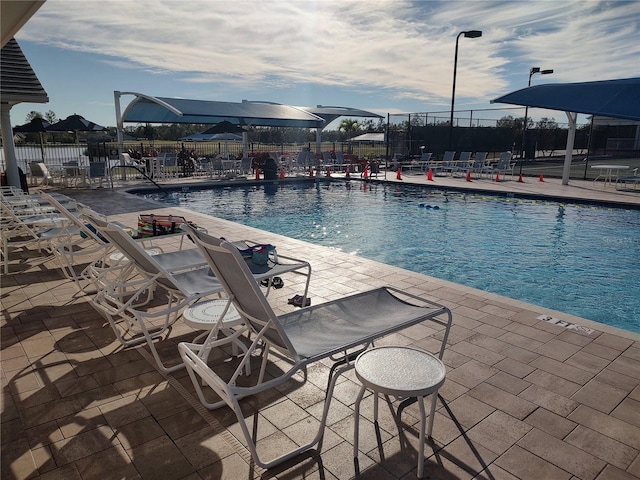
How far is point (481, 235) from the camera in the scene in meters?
9.23

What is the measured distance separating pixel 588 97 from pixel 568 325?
11.6 meters

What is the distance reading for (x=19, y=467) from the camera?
2.10 m

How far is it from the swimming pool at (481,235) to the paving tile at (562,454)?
140 inches

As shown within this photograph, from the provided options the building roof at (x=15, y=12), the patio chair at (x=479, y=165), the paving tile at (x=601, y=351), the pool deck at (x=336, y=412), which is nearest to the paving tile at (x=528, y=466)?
the pool deck at (x=336, y=412)

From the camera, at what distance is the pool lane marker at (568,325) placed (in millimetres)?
3707

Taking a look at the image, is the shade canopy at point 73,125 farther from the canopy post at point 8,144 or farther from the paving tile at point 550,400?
the paving tile at point 550,400

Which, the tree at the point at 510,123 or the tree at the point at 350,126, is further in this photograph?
the tree at the point at 350,126

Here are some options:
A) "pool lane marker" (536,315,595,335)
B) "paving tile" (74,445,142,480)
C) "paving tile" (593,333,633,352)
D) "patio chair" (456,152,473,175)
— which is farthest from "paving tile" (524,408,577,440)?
"patio chair" (456,152,473,175)

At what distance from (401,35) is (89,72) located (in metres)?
13.9

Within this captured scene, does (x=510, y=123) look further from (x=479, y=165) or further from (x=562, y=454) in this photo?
(x=562, y=454)

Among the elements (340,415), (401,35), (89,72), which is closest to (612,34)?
(401,35)

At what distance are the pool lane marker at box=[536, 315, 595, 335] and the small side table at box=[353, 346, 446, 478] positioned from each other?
2192mm

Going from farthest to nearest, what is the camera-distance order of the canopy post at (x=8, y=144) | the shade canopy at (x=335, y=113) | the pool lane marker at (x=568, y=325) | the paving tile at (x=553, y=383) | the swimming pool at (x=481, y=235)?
the shade canopy at (x=335, y=113), the canopy post at (x=8, y=144), the swimming pool at (x=481, y=235), the pool lane marker at (x=568, y=325), the paving tile at (x=553, y=383)

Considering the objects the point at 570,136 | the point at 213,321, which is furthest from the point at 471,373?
the point at 570,136
